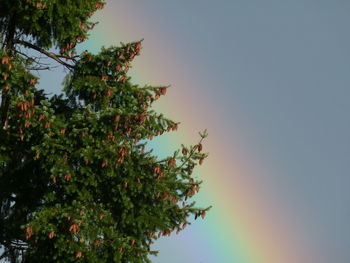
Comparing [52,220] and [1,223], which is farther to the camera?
[1,223]

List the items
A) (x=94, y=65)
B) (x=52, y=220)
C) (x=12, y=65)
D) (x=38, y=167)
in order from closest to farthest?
(x=52, y=220) < (x=12, y=65) < (x=38, y=167) < (x=94, y=65)

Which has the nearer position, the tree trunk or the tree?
the tree

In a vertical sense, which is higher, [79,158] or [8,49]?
[8,49]

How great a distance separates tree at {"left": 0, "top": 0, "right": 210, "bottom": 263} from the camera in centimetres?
1082

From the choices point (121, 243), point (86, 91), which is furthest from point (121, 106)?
point (121, 243)

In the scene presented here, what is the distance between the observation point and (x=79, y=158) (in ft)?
36.9

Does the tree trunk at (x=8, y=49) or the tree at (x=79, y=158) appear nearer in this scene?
the tree at (x=79, y=158)

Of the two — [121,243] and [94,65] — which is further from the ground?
[94,65]

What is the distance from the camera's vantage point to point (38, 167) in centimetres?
1229

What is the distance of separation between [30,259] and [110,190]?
92.9 inches

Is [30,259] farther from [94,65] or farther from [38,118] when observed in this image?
[94,65]

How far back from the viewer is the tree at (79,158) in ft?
35.5

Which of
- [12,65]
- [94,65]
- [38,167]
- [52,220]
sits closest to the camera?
[52,220]

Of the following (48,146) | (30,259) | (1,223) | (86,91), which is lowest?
(30,259)
